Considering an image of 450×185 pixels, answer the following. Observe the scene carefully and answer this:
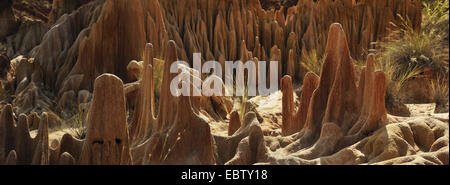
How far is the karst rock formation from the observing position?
5.02 m

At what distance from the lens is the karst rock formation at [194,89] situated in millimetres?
5016

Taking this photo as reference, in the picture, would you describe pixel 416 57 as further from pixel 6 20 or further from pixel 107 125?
pixel 6 20

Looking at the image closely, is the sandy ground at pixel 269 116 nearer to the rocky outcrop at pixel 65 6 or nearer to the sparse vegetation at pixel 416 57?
the sparse vegetation at pixel 416 57

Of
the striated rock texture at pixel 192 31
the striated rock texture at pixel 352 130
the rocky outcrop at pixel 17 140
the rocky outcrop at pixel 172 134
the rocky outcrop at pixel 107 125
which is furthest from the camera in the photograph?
the striated rock texture at pixel 192 31

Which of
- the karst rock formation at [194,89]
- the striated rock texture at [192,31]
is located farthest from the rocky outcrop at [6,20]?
the striated rock texture at [192,31]

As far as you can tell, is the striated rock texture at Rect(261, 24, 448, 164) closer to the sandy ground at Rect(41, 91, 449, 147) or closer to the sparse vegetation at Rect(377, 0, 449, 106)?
the sandy ground at Rect(41, 91, 449, 147)

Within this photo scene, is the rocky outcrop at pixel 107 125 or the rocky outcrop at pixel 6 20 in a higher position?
the rocky outcrop at pixel 6 20

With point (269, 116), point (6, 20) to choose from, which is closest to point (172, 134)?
point (269, 116)

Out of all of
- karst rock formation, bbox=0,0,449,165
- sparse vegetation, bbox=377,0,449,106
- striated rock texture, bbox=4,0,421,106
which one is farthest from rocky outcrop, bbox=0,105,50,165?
sparse vegetation, bbox=377,0,449,106

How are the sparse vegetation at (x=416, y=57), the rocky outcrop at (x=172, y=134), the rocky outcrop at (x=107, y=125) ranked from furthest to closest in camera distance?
the sparse vegetation at (x=416, y=57) < the rocky outcrop at (x=172, y=134) < the rocky outcrop at (x=107, y=125)

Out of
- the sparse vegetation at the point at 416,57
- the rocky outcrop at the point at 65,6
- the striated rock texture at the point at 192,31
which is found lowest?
the sparse vegetation at the point at 416,57
